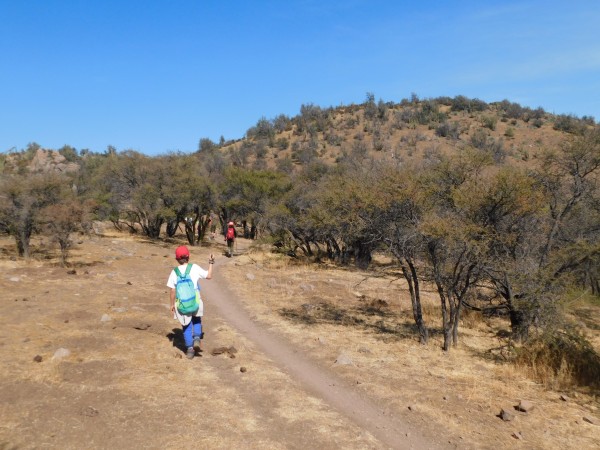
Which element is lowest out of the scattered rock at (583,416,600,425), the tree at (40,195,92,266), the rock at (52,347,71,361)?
the scattered rock at (583,416,600,425)

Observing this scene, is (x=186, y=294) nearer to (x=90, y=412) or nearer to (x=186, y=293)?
(x=186, y=293)

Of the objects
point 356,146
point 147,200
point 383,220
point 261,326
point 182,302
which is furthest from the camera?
point 356,146

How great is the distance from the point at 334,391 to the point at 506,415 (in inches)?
92.5

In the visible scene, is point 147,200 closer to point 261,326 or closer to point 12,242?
point 12,242

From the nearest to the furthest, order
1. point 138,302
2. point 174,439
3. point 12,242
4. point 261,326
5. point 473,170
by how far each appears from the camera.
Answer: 1. point 174,439
2. point 261,326
3. point 138,302
4. point 473,170
5. point 12,242

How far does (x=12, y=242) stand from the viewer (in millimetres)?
21047

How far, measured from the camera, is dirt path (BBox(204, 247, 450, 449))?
5.22 meters

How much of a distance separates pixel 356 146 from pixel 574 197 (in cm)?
4114

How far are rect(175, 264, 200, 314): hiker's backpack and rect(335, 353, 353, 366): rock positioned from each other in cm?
266

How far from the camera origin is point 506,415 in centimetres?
576

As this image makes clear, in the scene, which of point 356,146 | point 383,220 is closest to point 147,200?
point 383,220

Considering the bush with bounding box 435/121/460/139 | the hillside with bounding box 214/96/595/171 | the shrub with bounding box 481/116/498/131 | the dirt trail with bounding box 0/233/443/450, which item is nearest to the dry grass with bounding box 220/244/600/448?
the dirt trail with bounding box 0/233/443/450

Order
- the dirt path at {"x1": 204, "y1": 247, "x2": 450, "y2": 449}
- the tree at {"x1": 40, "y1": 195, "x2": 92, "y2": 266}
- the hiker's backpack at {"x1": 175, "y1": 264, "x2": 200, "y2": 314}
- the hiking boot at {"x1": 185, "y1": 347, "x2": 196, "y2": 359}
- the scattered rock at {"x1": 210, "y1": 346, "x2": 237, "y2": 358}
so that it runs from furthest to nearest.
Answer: the tree at {"x1": 40, "y1": 195, "x2": 92, "y2": 266} → the scattered rock at {"x1": 210, "y1": 346, "x2": 237, "y2": 358} → the hiking boot at {"x1": 185, "y1": 347, "x2": 196, "y2": 359} → the hiker's backpack at {"x1": 175, "y1": 264, "x2": 200, "y2": 314} → the dirt path at {"x1": 204, "y1": 247, "x2": 450, "y2": 449}

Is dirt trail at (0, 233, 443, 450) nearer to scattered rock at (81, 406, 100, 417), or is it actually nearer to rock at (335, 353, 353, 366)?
scattered rock at (81, 406, 100, 417)
